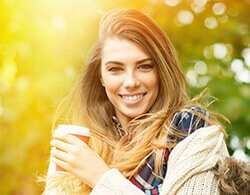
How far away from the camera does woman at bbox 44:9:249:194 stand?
324 cm

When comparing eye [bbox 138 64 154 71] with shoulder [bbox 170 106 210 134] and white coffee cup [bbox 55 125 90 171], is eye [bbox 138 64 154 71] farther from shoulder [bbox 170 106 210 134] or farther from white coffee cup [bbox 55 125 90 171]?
white coffee cup [bbox 55 125 90 171]

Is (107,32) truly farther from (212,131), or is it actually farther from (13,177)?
(13,177)

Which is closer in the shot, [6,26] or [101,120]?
[101,120]

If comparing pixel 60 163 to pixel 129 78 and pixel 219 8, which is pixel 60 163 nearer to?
pixel 129 78

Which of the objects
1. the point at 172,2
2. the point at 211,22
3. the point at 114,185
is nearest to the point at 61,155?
the point at 114,185

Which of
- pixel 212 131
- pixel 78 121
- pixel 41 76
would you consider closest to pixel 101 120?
pixel 78 121

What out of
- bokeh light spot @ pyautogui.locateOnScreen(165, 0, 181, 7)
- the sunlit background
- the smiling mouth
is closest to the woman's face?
the smiling mouth

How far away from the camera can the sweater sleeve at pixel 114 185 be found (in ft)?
10.4

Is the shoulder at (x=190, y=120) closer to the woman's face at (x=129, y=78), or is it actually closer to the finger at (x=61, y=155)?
the woman's face at (x=129, y=78)

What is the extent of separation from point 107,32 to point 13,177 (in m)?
2.86

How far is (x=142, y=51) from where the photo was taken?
3.39 m

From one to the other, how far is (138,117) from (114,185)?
397 mm

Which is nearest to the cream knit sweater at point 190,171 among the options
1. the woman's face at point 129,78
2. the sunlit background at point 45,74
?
the woman's face at point 129,78

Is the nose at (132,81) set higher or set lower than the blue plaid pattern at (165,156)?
higher
